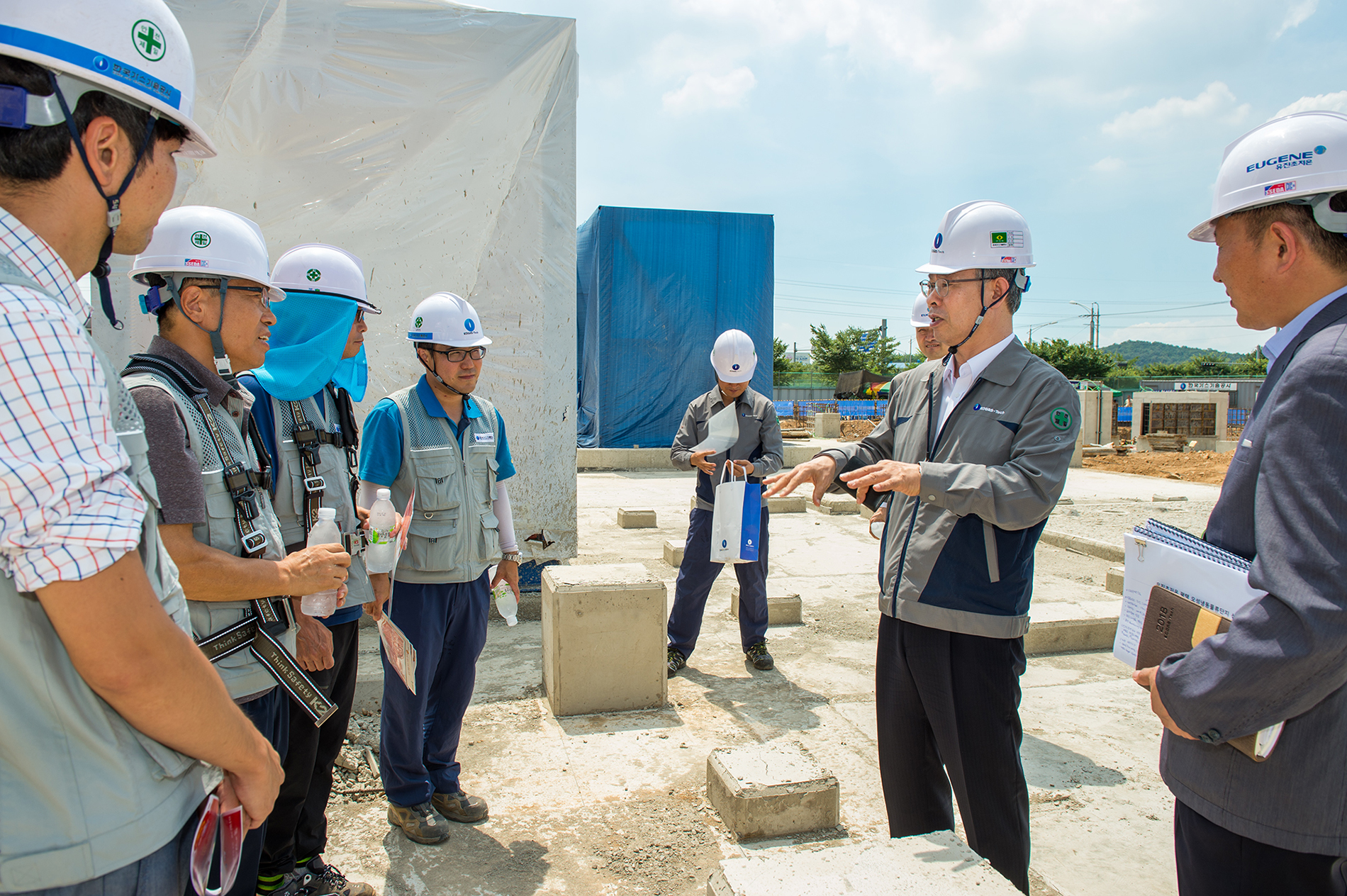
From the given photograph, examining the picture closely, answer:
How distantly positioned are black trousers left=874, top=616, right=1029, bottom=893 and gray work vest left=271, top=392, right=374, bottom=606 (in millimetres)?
1994

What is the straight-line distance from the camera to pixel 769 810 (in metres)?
3.14

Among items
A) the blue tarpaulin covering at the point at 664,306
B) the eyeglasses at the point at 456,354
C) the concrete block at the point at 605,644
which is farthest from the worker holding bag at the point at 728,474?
the blue tarpaulin covering at the point at 664,306

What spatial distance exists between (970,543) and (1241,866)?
1086 mm

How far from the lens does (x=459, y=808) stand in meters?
3.26

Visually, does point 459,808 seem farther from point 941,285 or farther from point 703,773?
point 941,285

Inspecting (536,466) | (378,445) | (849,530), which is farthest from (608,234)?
(378,445)

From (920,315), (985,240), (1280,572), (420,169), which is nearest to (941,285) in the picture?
(985,240)

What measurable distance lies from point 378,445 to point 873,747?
294cm

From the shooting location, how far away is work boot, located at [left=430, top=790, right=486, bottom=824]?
10.7 ft

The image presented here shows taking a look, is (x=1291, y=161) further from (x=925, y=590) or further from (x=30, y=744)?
(x=30, y=744)

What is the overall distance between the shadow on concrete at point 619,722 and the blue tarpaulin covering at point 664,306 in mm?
14033

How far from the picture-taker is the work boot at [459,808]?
10.7 feet

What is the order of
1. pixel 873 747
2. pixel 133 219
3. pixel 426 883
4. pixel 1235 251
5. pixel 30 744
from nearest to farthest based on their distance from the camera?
1. pixel 30 744
2. pixel 133 219
3. pixel 1235 251
4. pixel 426 883
5. pixel 873 747

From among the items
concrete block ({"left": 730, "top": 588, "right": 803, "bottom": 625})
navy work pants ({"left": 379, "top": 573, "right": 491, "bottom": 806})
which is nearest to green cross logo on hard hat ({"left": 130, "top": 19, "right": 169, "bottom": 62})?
navy work pants ({"left": 379, "top": 573, "right": 491, "bottom": 806})
